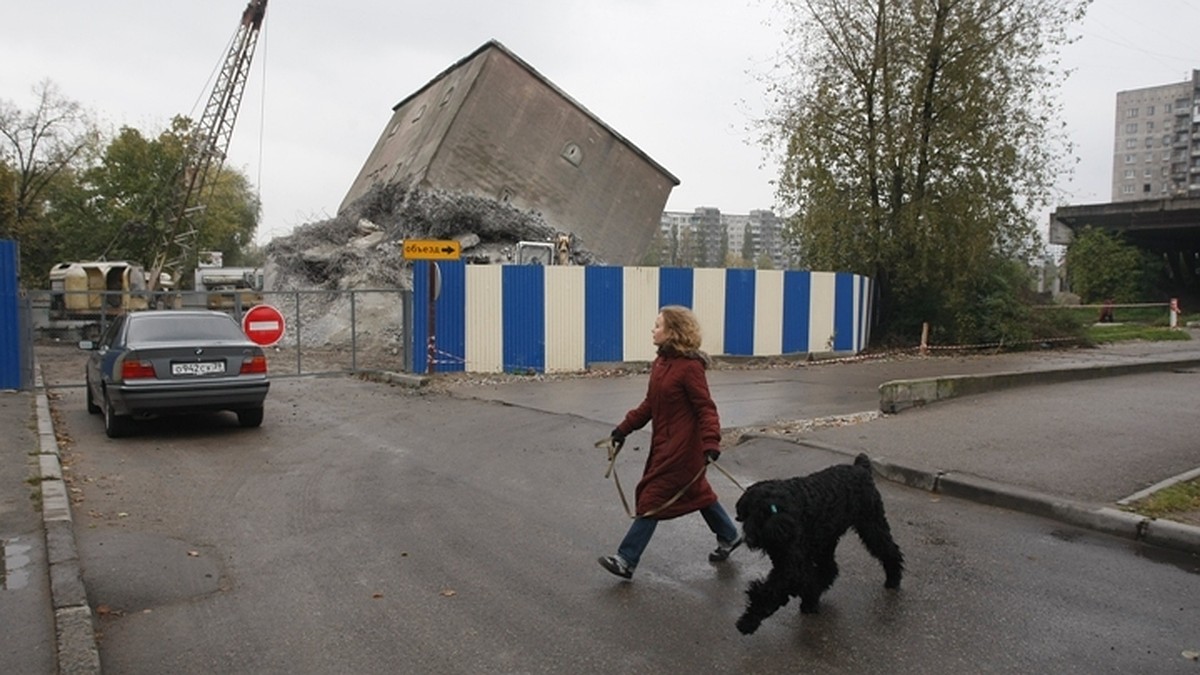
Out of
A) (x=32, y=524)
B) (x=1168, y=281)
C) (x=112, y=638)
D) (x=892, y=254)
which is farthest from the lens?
(x=1168, y=281)

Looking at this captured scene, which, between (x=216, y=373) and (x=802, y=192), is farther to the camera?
(x=802, y=192)

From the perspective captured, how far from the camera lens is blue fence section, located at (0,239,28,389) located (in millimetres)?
12969

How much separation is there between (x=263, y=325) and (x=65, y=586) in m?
10.4

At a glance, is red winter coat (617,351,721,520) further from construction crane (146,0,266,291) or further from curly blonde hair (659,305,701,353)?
construction crane (146,0,266,291)

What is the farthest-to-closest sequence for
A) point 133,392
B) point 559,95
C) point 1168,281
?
point 1168,281, point 559,95, point 133,392

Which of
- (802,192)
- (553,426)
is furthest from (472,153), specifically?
(553,426)

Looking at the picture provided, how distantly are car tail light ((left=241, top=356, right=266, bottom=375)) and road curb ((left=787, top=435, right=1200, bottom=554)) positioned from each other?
22.6ft

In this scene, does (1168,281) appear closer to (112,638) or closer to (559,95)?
(559,95)

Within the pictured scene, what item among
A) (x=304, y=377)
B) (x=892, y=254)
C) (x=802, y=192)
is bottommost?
(x=304, y=377)

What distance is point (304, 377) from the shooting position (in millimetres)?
16734

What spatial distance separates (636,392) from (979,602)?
31.4 feet

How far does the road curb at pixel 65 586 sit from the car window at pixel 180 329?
8.82 feet

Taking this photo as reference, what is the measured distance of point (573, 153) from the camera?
31.0 m

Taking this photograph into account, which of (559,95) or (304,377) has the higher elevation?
(559,95)
